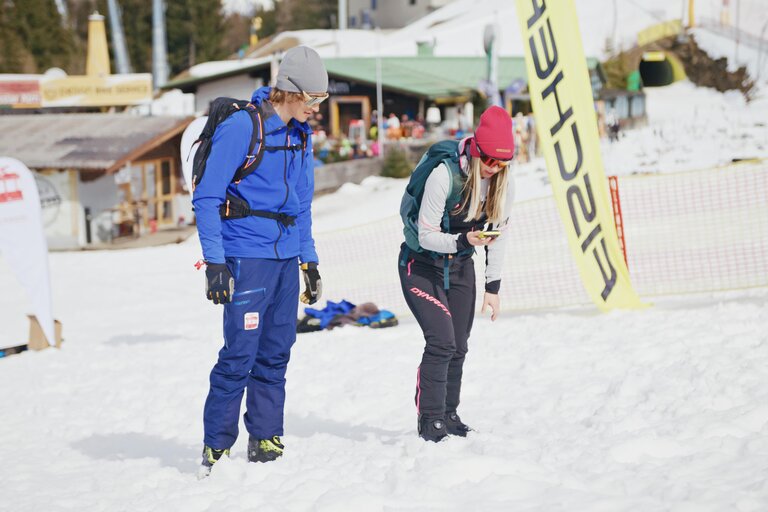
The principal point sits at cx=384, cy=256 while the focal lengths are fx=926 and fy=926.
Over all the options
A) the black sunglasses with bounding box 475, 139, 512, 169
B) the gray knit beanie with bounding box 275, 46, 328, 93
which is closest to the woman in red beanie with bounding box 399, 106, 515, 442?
the black sunglasses with bounding box 475, 139, 512, 169

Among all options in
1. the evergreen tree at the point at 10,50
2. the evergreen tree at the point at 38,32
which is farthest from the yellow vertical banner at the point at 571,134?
the evergreen tree at the point at 38,32

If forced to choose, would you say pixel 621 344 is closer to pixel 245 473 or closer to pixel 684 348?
pixel 684 348

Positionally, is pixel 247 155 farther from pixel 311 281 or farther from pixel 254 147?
pixel 311 281

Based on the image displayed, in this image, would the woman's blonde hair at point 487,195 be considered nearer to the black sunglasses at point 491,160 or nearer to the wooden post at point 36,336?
the black sunglasses at point 491,160

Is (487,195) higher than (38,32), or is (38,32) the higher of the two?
(38,32)

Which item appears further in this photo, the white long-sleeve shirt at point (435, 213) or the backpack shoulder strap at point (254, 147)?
the white long-sleeve shirt at point (435, 213)

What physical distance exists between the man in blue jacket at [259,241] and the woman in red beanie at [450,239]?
0.62 meters

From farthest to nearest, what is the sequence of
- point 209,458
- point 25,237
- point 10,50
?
point 10,50
point 25,237
point 209,458

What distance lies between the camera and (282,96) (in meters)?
4.59

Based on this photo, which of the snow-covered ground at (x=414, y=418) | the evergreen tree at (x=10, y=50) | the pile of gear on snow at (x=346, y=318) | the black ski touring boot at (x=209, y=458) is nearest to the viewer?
the snow-covered ground at (x=414, y=418)

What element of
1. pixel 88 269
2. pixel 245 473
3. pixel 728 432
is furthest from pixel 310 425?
pixel 88 269

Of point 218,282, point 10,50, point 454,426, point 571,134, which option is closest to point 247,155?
point 218,282

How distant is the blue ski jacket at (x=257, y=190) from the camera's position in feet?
14.5

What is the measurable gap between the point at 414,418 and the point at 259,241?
1989 millimetres
